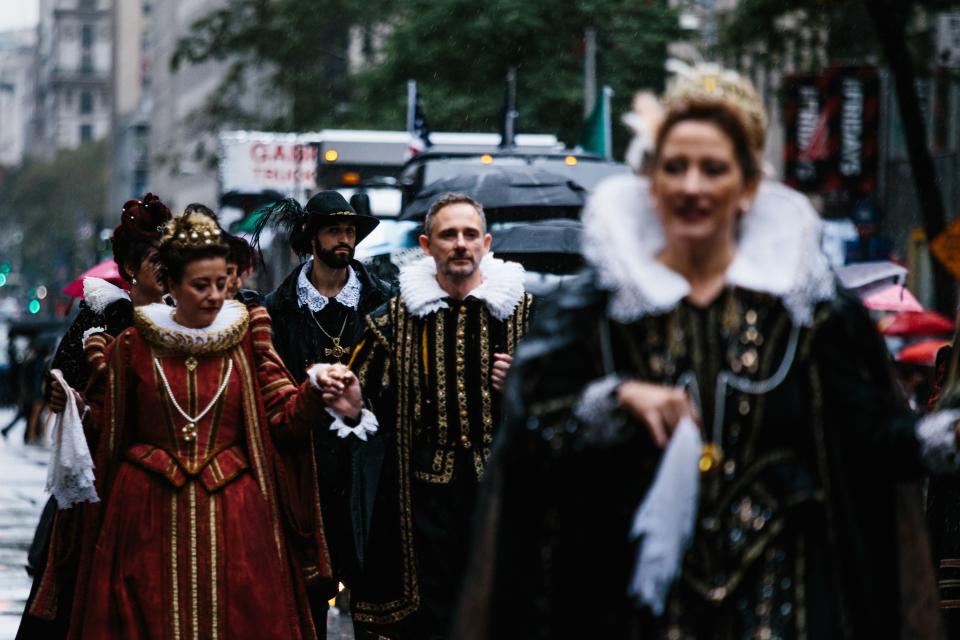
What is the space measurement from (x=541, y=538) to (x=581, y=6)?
2911 centimetres

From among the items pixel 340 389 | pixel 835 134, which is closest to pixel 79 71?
pixel 835 134

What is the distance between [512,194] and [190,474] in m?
7.62

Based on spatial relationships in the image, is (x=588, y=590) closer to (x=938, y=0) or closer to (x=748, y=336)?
(x=748, y=336)

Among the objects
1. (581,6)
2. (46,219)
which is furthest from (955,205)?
(46,219)

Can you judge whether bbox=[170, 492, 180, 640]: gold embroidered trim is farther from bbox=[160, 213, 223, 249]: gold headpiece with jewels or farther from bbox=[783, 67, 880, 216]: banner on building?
bbox=[783, 67, 880, 216]: banner on building

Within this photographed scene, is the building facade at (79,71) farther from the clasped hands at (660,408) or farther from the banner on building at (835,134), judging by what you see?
the clasped hands at (660,408)

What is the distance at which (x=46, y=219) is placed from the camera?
345 ft

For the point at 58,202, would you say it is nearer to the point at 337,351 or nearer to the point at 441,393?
the point at 337,351

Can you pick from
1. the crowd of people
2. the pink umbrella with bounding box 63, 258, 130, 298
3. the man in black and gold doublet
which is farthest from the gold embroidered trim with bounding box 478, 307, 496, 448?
the crowd of people

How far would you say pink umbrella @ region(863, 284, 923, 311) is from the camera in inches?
501

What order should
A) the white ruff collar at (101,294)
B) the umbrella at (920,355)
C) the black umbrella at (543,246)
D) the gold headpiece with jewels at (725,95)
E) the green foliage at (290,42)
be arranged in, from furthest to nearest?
the green foliage at (290,42) → the umbrella at (920,355) → the black umbrella at (543,246) → the white ruff collar at (101,294) → the gold headpiece with jewels at (725,95)

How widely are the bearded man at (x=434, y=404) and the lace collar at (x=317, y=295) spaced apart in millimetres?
1276

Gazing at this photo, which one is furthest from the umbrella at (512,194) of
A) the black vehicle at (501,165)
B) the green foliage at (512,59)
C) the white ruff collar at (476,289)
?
the green foliage at (512,59)

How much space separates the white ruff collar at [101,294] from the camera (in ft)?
26.6
